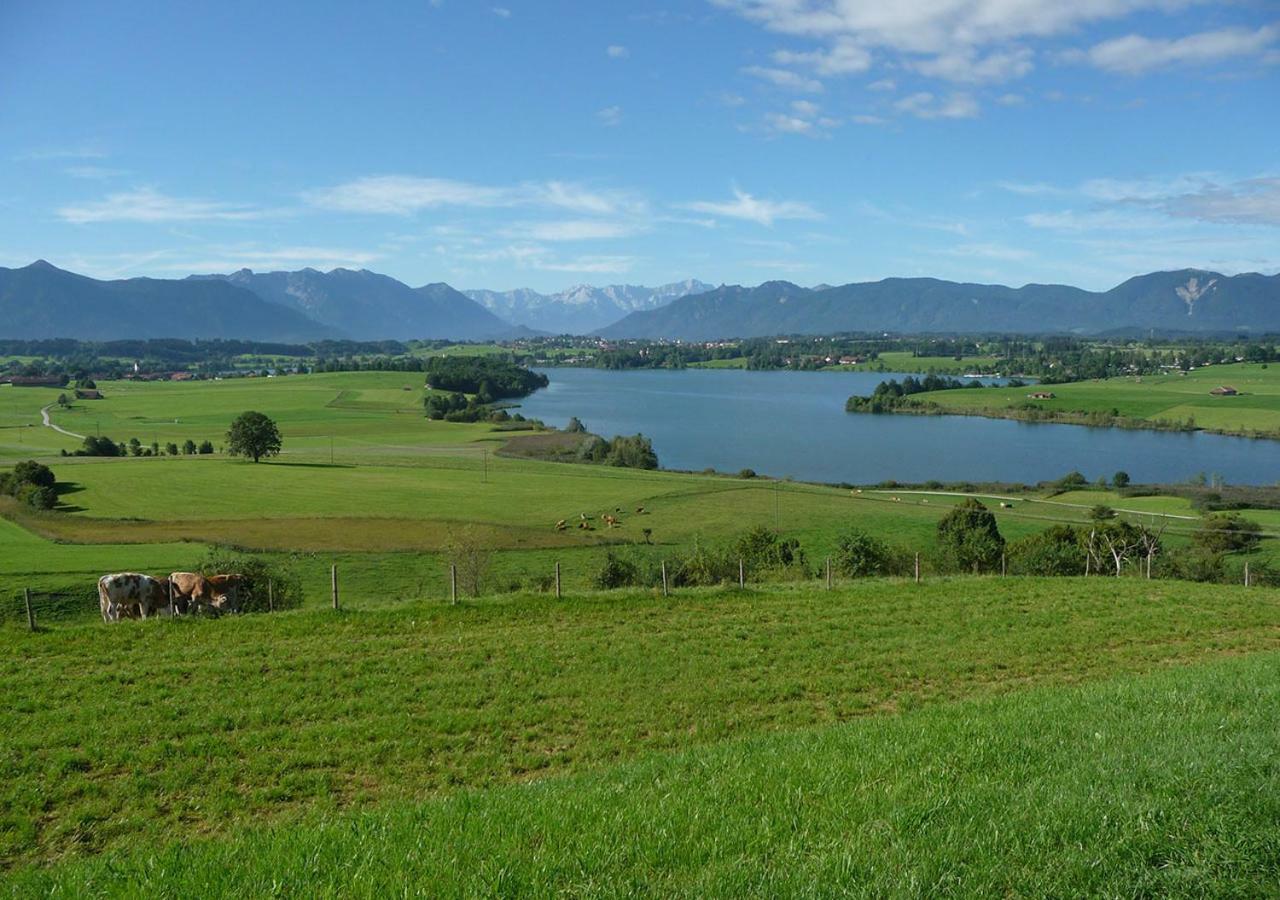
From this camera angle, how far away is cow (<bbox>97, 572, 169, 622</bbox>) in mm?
18016

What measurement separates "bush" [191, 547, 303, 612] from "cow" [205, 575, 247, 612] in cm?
105

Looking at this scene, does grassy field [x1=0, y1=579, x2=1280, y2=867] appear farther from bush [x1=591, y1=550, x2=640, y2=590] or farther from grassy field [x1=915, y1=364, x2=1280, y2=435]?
grassy field [x1=915, y1=364, x2=1280, y2=435]

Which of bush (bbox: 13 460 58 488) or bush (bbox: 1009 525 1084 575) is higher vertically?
bush (bbox: 13 460 58 488)

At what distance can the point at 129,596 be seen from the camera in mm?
18141

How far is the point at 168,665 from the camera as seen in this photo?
13352mm

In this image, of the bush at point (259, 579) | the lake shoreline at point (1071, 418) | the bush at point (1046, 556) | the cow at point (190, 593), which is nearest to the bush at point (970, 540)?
the bush at point (1046, 556)

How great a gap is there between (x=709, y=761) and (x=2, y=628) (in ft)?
45.4

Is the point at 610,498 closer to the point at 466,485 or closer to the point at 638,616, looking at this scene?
the point at 466,485

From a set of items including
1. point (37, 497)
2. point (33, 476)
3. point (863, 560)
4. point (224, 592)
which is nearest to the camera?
point (224, 592)

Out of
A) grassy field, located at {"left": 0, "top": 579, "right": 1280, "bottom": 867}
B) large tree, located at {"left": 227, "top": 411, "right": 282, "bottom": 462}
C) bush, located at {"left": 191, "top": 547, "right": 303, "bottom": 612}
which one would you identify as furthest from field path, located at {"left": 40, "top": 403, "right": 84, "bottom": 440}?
grassy field, located at {"left": 0, "top": 579, "right": 1280, "bottom": 867}

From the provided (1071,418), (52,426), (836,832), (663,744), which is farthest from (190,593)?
(1071,418)

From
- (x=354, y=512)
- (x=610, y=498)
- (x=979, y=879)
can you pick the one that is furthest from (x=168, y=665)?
(x=610, y=498)

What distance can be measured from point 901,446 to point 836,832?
111 metres

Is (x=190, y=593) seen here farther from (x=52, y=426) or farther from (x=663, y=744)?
(x=52, y=426)
